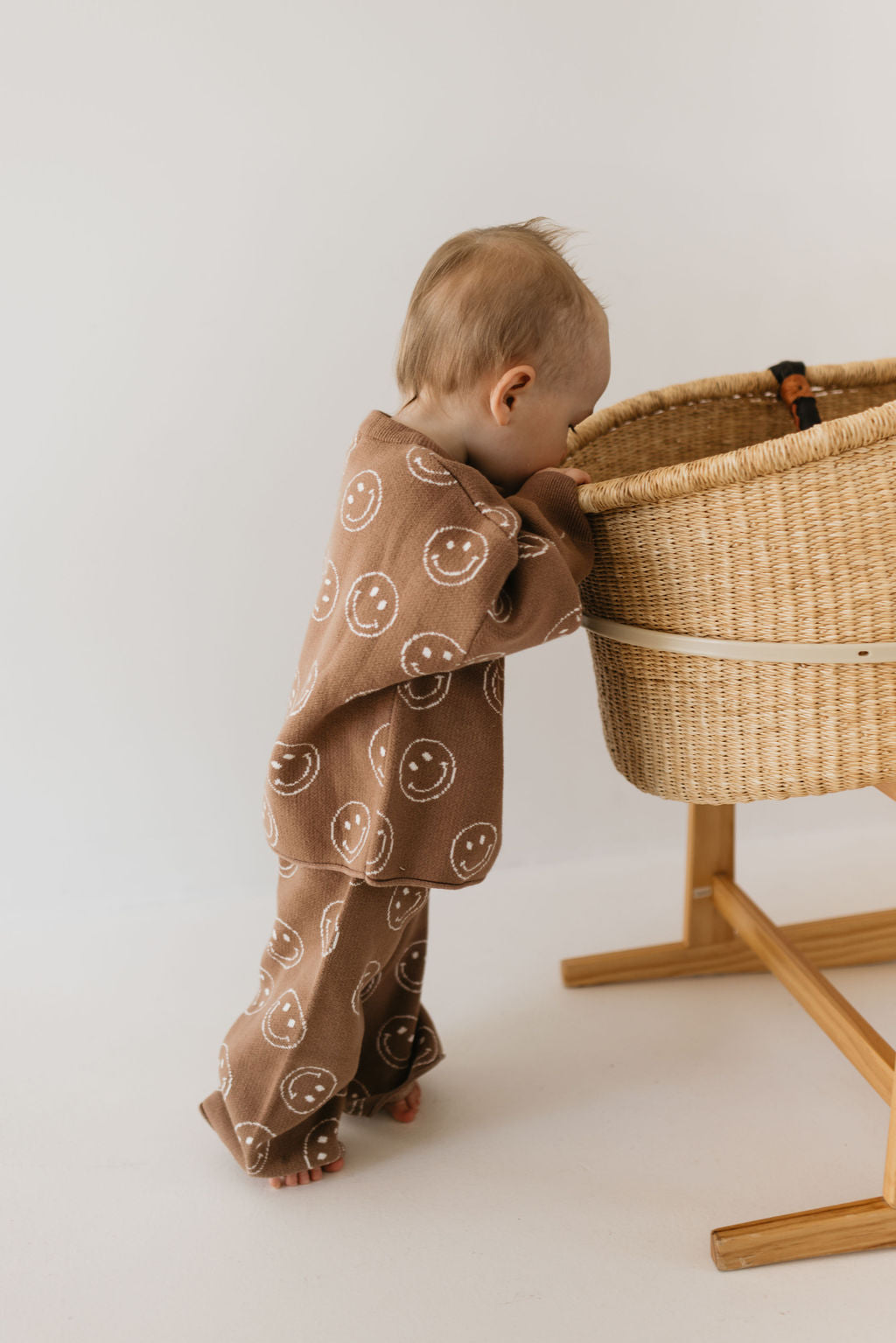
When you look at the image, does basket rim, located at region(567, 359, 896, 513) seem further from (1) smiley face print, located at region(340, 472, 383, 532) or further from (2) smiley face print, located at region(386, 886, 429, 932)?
(2) smiley face print, located at region(386, 886, 429, 932)

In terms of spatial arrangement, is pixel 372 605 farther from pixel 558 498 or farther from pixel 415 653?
pixel 558 498

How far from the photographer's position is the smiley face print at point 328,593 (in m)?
1.00

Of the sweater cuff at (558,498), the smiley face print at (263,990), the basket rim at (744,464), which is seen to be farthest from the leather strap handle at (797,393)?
the smiley face print at (263,990)

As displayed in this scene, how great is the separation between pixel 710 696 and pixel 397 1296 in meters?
0.59

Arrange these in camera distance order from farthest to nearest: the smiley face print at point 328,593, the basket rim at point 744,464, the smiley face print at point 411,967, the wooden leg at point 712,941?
the wooden leg at point 712,941 < the smiley face print at point 411,967 < the smiley face print at point 328,593 < the basket rim at point 744,464

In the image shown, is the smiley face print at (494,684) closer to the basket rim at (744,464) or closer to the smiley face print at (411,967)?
the basket rim at (744,464)

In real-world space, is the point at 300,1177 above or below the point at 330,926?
below

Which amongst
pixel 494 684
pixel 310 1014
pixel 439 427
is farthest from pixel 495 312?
pixel 310 1014

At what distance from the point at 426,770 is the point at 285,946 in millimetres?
269

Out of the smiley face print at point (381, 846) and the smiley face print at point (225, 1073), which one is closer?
the smiley face print at point (381, 846)

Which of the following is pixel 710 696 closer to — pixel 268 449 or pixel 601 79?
pixel 268 449

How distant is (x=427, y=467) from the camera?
3.07 feet

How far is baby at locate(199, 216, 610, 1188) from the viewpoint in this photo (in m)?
0.93

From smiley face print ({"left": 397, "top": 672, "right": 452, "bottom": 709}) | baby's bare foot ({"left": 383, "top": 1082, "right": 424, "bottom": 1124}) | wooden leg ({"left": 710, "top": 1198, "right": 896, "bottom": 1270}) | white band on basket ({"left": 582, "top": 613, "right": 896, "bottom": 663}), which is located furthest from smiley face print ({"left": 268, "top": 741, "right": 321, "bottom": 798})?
wooden leg ({"left": 710, "top": 1198, "right": 896, "bottom": 1270})
